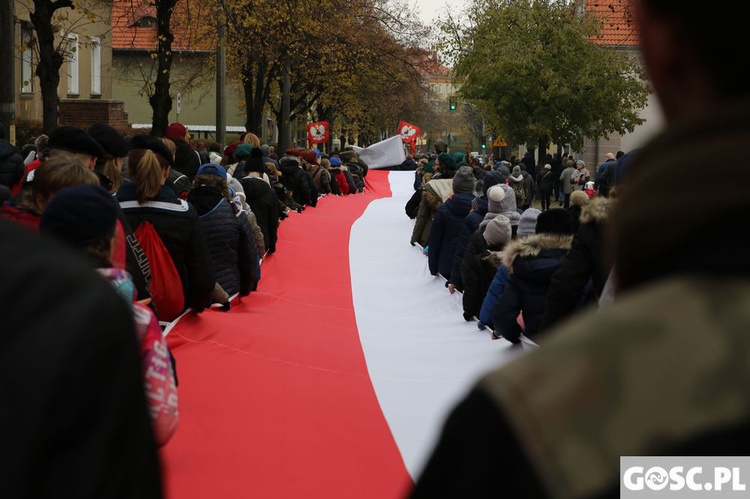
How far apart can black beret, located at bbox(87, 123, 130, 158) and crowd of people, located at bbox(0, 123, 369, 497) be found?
0.01m

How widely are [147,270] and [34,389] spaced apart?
5.52m

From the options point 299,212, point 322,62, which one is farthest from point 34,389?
point 322,62

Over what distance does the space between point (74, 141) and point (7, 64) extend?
21.5 feet

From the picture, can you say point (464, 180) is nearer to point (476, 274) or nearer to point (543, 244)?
point (476, 274)

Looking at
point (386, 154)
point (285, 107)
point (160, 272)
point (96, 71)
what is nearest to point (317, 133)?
point (386, 154)

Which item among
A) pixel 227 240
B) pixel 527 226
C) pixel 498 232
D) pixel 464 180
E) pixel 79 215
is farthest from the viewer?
pixel 464 180

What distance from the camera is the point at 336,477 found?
260 inches

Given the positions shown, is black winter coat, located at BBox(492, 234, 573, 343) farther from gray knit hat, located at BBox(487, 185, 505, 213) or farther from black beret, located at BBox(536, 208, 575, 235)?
gray knit hat, located at BBox(487, 185, 505, 213)

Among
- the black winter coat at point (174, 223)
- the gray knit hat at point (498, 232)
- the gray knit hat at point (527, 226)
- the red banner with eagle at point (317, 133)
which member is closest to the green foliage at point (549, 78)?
the red banner with eagle at point (317, 133)

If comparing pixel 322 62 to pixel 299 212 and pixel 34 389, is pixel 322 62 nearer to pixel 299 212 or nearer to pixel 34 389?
pixel 299 212

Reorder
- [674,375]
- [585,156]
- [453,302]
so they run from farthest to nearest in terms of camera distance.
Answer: [585,156] → [453,302] → [674,375]

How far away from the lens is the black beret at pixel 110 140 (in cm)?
825

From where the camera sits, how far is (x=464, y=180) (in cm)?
1420

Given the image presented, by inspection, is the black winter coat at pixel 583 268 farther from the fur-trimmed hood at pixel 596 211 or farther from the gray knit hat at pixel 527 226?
the gray knit hat at pixel 527 226
